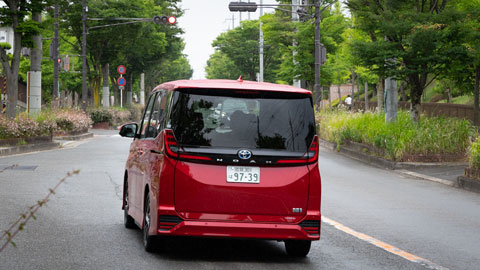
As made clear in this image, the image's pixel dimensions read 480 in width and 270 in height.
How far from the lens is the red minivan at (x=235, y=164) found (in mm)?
7320

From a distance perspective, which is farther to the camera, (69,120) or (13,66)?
(69,120)

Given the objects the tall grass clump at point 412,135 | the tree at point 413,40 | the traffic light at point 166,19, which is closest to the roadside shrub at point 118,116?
the traffic light at point 166,19

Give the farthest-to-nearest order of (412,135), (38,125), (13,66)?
(13,66)
(38,125)
(412,135)

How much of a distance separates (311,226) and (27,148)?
1913 centimetres

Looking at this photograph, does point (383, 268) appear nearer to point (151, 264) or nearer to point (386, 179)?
point (151, 264)

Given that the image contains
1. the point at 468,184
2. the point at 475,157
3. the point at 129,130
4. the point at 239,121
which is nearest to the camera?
the point at 239,121

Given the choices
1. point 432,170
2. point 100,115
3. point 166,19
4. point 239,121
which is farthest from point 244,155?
point 100,115

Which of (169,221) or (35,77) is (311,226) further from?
(35,77)

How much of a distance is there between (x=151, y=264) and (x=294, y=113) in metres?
2.02

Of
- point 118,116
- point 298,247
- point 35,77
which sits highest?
point 35,77

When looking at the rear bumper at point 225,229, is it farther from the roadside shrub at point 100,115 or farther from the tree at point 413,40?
the roadside shrub at point 100,115

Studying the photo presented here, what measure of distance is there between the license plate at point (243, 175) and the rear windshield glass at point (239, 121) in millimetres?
212

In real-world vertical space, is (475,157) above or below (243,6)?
below

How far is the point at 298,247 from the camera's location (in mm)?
7969
